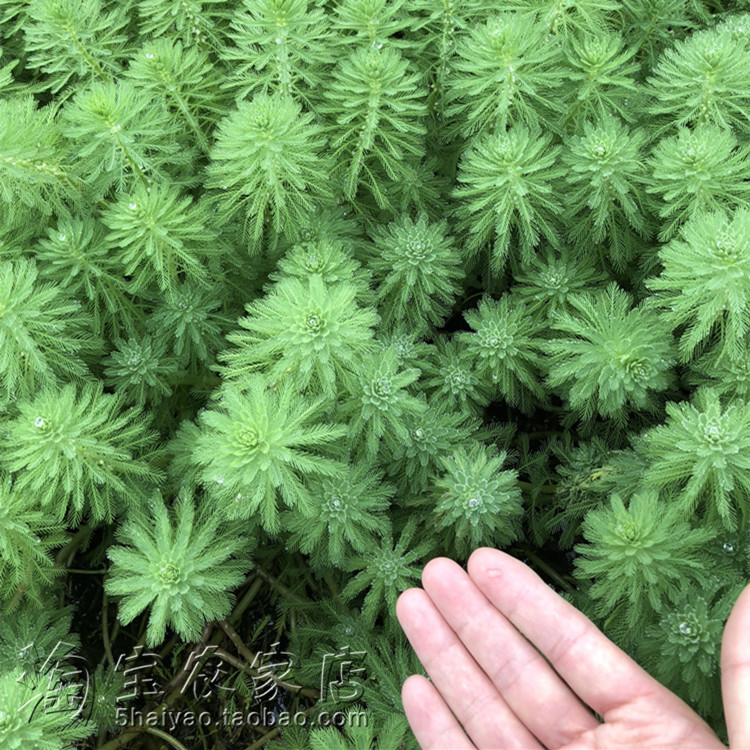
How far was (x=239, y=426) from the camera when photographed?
236 centimetres

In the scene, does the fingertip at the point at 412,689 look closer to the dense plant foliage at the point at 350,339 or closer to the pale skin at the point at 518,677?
the pale skin at the point at 518,677

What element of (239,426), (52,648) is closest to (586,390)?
(239,426)

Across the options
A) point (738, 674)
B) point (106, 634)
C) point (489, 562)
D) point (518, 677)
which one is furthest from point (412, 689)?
point (106, 634)

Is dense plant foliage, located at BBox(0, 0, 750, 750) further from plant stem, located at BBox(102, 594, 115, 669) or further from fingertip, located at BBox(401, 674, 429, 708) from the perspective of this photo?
fingertip, located at BBox(401, 674, 429, 708)

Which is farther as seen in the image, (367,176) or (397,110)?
(367,176)

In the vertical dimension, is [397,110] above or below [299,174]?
above

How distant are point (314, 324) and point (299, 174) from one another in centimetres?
69

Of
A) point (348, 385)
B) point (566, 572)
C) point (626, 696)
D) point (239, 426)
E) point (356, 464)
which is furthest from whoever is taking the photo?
point (566, 572)

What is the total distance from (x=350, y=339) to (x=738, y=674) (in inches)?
59.8

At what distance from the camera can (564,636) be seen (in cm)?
239

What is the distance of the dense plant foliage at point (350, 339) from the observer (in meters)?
2.47

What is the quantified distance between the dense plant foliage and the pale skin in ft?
0.62

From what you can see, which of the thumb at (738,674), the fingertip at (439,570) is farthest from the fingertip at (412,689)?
the thumb at (738,674)

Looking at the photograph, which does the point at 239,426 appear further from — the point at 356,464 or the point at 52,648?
the point at 52,648
